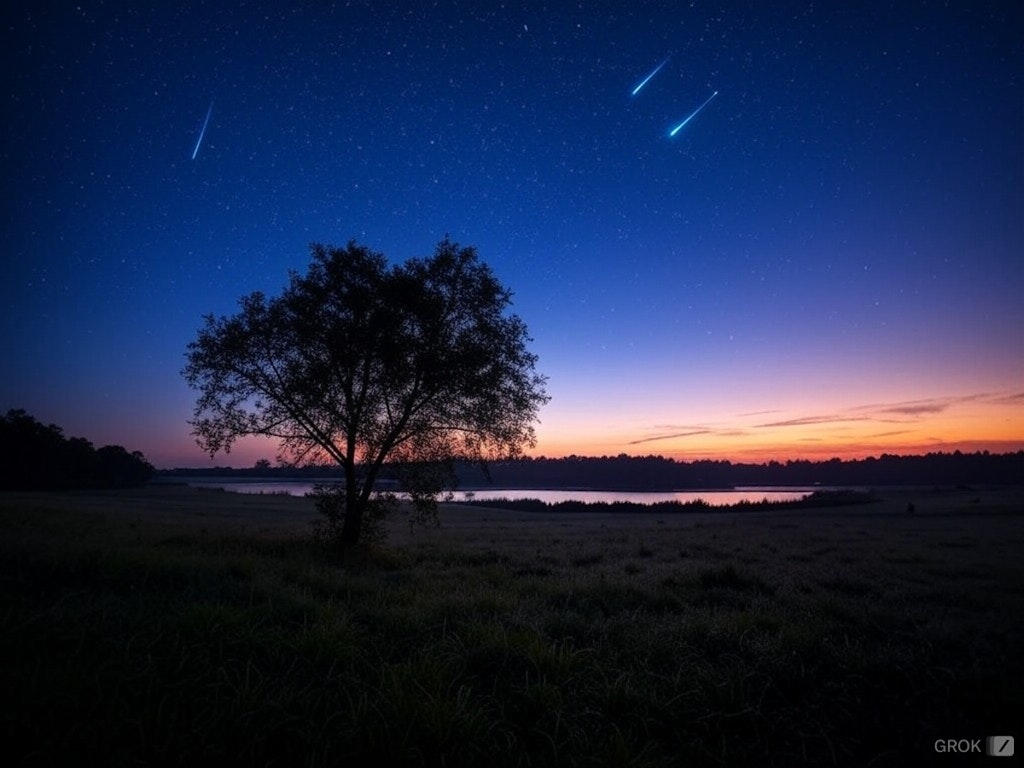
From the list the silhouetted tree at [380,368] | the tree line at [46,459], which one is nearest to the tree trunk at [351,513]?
the silhouetted tree at [380,368]

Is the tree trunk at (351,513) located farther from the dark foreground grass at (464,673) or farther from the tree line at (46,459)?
the tree line at (46,459)

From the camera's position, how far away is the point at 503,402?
60.3 ft

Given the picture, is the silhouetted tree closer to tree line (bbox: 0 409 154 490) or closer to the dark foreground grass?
the dark foreground grass

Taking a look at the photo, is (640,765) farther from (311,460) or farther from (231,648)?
(311,460)

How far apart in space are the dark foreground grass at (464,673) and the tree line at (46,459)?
9580 cm

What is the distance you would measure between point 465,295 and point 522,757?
15.7 m

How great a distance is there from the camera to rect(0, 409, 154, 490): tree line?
76.4 metres

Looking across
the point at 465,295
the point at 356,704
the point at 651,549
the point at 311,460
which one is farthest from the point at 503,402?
the point at 356,704

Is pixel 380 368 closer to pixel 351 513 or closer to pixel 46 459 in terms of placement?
pixel 351 513

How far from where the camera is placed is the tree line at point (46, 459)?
76375 millimetres

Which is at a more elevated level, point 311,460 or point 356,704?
point 311,460

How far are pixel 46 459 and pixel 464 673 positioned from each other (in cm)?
10886

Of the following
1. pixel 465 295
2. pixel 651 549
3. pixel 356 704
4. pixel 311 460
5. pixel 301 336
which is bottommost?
pixel 651 549

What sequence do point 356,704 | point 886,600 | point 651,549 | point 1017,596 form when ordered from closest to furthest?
point 356,704, point 886,600, point 1017,596, point 651,549
